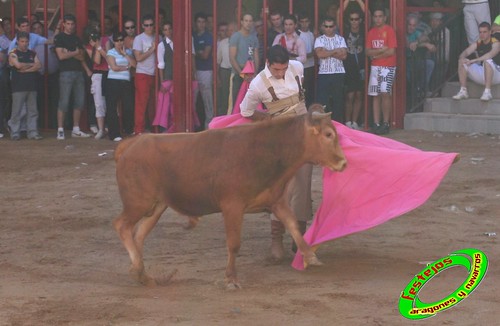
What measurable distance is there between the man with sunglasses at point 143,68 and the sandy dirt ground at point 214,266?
392 cm

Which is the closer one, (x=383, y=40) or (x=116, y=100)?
(x=383, y=40)

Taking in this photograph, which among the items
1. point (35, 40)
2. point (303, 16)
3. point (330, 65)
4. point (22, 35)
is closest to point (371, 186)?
point (330, 65)

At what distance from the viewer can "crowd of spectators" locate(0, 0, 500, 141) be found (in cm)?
1622

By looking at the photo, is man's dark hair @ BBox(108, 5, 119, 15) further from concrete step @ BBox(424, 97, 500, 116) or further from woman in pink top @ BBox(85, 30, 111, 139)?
concrete step @ BBox(424, 97, 500, 116)

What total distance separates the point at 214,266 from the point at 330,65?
319 inches

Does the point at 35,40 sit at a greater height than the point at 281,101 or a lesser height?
greater

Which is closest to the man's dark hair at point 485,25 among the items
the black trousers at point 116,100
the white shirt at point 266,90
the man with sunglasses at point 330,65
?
the man with sunglasses at point 330,65

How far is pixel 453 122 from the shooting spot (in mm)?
16594

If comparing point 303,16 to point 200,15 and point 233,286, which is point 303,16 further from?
point 233,286

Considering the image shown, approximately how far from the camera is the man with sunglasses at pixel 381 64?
1628 centimetres

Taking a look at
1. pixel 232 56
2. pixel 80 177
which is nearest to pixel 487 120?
pixel 232 56

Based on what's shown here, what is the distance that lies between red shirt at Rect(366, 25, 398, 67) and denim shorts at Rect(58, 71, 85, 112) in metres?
4.60

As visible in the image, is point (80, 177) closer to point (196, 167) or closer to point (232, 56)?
point (232, 56)

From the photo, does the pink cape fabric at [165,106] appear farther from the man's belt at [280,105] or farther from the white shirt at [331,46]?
the man's belt at [280,105]
